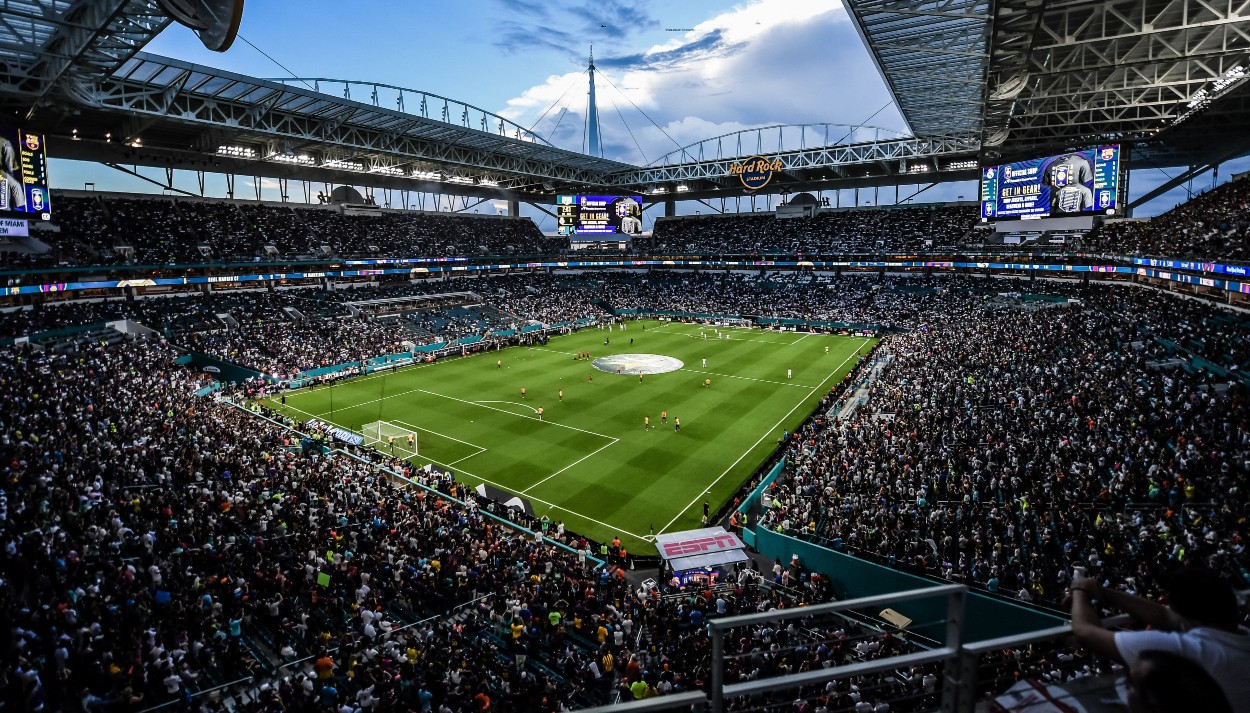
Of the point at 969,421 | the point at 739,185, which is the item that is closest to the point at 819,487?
the point at 969,421

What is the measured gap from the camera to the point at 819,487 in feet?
71.7

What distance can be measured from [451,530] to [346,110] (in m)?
34.7

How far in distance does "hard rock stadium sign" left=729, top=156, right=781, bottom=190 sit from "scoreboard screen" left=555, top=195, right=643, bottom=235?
514 inches

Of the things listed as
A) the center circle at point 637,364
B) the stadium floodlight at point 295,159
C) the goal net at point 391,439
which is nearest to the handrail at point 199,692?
the goal net at point 391,439

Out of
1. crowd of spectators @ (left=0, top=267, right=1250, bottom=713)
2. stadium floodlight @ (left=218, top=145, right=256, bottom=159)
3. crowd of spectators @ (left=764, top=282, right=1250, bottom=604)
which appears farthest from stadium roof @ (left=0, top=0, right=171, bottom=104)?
crowd of spectators @ (left=764, top=282, right=1250, bottom=604)

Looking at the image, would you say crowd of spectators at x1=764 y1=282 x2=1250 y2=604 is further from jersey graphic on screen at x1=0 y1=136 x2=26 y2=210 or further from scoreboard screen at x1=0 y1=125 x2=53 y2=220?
scoreboard screen at x1=0 y1=125 x2=53 y2=220

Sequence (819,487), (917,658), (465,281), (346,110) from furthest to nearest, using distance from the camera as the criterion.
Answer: (465,281) → (346,110) → (819,487) → (917,658)

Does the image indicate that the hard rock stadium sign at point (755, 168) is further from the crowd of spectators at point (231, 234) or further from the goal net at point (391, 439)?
the goal net at point (391, 439)

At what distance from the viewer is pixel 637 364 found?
46.6 metres

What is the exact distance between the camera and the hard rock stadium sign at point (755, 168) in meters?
67.5

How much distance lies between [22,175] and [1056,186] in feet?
197

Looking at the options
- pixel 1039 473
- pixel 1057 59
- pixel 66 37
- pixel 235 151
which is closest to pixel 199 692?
pixel 1039 473

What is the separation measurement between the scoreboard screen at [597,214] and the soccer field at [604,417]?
23.9 m

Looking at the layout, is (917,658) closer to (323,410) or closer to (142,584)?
(142,584)
